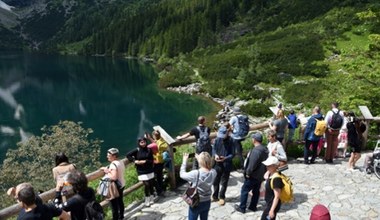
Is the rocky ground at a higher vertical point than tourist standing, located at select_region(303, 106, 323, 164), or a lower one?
lower

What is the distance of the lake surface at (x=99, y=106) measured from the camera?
46.8 meters

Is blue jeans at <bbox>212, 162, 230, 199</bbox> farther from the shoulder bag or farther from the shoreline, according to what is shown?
the shoreline

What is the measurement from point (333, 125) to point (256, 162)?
20.2 feet

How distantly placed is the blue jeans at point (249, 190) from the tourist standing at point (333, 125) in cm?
557

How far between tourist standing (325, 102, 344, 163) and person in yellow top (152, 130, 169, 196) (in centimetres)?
684

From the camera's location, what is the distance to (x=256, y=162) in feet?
34.5

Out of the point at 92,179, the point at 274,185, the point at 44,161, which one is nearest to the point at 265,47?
the point at 44,161

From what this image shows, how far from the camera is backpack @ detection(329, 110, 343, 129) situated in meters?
15.2

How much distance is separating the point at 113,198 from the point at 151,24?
17988 cm

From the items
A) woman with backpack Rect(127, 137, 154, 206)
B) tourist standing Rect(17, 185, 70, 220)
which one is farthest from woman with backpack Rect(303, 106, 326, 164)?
tourist standing Rect(17, 185, 70, 220)

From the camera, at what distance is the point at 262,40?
104875 millimetres

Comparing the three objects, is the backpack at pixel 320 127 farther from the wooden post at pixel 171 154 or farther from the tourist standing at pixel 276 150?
the wooden post at pixel 171 154

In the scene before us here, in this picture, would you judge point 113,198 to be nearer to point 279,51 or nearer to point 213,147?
point 213,147

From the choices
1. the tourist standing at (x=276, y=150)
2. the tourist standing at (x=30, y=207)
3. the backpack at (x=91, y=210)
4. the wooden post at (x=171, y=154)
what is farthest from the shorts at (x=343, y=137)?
the tourist standing at (x=30, y=207)
